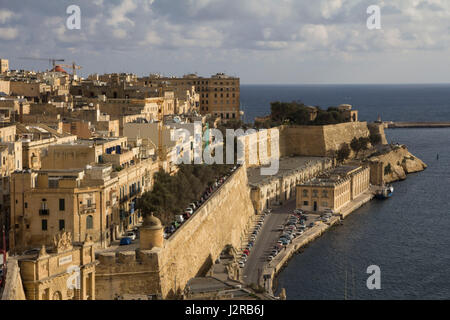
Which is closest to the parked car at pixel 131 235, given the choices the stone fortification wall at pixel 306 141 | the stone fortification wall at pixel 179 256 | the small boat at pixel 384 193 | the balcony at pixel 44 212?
the stone fortification wall at pixel 179 256

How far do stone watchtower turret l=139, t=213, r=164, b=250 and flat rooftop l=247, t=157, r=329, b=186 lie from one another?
65.5ft

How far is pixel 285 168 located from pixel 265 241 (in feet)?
58.4

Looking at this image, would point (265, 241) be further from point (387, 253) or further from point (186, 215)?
point (186, 215)

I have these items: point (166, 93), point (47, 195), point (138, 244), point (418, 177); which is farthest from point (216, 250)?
point (418, 177)

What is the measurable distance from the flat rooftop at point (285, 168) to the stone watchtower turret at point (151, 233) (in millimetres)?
19974

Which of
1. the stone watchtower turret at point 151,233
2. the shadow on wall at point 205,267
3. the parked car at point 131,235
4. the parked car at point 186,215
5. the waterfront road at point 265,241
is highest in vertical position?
the stone watchtower turret at point 151,233

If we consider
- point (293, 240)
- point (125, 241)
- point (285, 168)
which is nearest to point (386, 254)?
point (293, 240)

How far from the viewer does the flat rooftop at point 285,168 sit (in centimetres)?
4263

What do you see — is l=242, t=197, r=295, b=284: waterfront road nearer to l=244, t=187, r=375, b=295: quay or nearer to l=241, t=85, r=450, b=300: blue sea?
l=244, t=187, r=375, b=295: quay

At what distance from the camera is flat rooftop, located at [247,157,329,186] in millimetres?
42634

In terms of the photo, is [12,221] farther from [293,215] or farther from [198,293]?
[293,215]

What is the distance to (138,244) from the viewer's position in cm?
2194

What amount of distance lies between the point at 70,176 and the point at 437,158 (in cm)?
5071

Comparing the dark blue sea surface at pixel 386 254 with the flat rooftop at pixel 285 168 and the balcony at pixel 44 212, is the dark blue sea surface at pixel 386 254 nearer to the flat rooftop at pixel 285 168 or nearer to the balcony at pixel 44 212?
the flat rooftop at pixel 285 168
